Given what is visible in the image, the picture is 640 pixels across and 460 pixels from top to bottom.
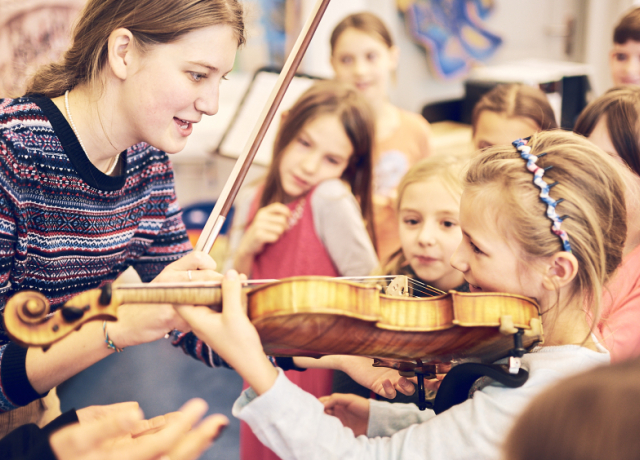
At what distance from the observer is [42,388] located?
92 centimetres

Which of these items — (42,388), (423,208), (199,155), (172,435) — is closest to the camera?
(172,435)

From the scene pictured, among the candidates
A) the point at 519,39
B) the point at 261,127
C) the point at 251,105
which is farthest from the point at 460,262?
the point at 519,39

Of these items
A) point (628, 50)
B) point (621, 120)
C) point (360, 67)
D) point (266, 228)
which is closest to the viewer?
point (621, 120)

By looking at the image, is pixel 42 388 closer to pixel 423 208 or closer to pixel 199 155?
pixel 423 208

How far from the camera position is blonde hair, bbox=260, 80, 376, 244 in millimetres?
1820

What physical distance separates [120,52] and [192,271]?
42cm

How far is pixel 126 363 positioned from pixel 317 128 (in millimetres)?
1431

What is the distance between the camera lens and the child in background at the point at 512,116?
1.77m

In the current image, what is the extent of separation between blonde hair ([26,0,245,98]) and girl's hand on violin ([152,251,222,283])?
389mm

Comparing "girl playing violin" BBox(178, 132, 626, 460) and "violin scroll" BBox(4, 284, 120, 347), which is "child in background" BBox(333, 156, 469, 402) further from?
"violin scroll" BBox(4, 284, 120, 347)

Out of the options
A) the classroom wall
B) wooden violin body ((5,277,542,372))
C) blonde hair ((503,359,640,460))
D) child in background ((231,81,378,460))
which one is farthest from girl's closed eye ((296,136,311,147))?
the classroom wall

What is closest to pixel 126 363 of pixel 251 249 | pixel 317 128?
pixel 251 249

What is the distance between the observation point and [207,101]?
3.48 ft

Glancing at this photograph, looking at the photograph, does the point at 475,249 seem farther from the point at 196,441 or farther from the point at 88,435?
the point at 88,435
